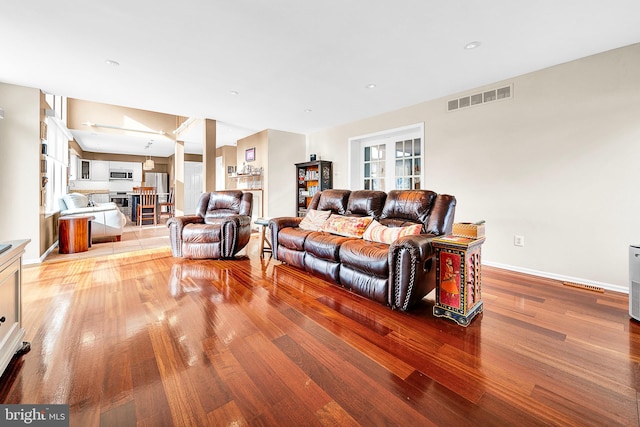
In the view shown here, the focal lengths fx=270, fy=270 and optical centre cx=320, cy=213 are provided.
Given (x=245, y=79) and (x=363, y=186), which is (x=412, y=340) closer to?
(x=245, y=79)

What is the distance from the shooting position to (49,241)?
14.1 feet

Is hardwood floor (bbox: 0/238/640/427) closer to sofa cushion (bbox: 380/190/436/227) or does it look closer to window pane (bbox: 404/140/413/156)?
sofa cushion (bbox: 380/190/436/227)

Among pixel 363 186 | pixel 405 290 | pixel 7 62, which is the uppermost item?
pixel 7 62

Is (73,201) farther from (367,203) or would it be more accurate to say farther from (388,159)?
(388,159)

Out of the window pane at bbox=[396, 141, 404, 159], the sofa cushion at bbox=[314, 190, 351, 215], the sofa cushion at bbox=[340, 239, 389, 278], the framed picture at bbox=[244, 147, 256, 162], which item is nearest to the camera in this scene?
the sofa cushion at bbox=[340, 239, 389, 278]

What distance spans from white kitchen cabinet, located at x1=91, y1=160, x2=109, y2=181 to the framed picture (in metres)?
5.95

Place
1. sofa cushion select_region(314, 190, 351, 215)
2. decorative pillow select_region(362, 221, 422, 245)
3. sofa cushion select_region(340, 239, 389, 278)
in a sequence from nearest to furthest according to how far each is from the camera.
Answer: sofa cushion select_region(340, 239, 389, 278) → decorative pillow select_region(362, 221, 422, 245) → sofa cushion select_region(314, 190, 351, 215)

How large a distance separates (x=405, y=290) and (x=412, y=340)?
0.43 meters

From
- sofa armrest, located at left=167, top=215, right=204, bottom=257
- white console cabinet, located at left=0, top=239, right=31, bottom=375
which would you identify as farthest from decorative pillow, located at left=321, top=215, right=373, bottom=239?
white console cabinet, located at left=0, top=239, right=31, bottom=375

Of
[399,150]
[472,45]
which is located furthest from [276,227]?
[472,45]

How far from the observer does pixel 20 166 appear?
359 centimetres

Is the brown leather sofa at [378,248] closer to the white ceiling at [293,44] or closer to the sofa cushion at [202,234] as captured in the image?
the sofa cushion at [202,234]

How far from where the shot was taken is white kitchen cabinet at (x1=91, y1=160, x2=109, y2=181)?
9.21m

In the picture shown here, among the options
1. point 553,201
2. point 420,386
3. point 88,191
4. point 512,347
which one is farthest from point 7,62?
point 88,191
